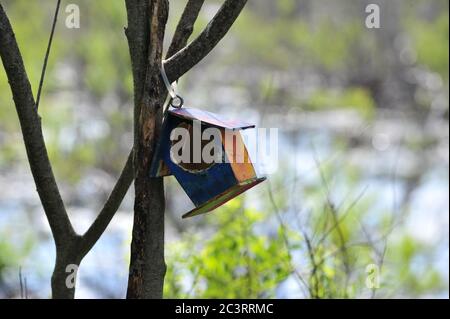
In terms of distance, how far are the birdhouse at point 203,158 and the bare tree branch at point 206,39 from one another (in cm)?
11

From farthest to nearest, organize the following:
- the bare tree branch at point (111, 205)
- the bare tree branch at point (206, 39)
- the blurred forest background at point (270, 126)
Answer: the blurred forest background at point (270, 126), the bare tree branch at point (111, 205), the bare tree branch at point (206, 39)

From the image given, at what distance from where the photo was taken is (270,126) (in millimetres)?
6977

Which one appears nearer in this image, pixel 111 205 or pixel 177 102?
pixel 177 102

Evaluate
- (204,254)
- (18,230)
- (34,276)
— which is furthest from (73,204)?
(204,254)

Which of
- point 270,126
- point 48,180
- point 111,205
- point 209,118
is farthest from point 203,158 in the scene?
point 270,126

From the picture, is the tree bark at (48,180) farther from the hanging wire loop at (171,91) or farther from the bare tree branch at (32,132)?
the hanging wire loop at (171,91)

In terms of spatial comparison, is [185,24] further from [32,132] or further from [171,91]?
[32,132]

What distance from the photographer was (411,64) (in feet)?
49.2

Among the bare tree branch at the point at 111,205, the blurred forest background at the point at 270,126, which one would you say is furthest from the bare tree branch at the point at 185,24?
the blurred forest background at the point at 270,126

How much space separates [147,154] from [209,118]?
0.18m

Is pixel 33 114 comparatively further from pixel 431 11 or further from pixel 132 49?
pixel 431 11

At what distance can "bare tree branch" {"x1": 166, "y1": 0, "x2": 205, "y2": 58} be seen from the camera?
174 centimetres

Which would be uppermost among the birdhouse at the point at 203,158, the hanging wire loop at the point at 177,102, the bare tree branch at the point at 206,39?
the bare tree branch at the point at 206,39

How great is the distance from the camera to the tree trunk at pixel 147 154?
62.6 inches
